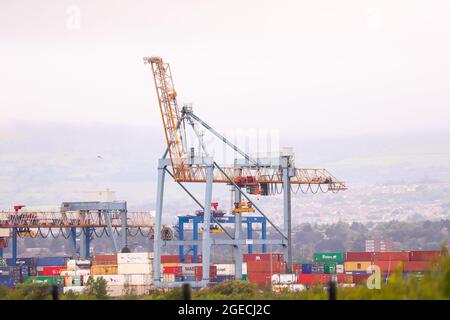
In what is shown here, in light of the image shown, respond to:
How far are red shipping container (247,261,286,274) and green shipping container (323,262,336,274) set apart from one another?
13.6 feet

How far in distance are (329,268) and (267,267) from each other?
19.9 ft

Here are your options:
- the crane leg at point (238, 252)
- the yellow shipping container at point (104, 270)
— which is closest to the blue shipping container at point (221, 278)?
the crane leg at point (238, 252)

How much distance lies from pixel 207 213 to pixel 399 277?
63792 millimetres

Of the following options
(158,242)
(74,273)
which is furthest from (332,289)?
(74,273)

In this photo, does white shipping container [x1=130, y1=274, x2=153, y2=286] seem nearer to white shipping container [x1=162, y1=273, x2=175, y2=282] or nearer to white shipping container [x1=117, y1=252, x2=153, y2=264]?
white shipping container [x1=117, y1=252, x2=153, y2=264]

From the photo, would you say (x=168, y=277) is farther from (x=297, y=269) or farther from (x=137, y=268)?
(x=297, y=269)

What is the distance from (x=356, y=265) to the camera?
311ft

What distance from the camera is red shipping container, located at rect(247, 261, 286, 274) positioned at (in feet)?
283

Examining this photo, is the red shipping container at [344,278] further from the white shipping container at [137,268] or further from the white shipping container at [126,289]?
the white shipping container at [137,268]

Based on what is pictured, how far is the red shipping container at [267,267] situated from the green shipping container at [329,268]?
163 inches

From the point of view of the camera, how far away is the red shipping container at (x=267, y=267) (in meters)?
86.1

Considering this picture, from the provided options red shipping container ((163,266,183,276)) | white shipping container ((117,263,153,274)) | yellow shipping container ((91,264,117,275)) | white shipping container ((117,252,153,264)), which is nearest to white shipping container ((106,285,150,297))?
white shipping container ((117,263,153,274))
